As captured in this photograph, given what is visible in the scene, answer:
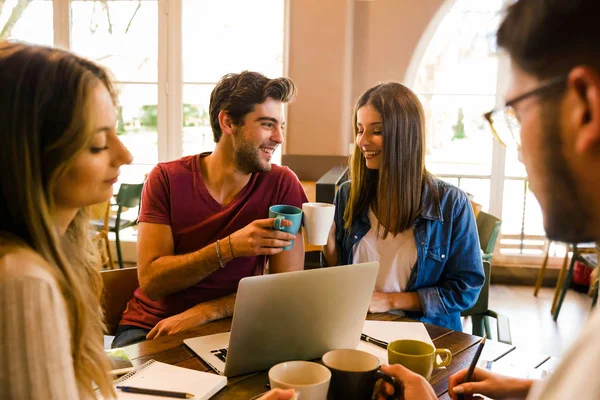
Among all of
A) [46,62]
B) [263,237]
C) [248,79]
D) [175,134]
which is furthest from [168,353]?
[175,134]

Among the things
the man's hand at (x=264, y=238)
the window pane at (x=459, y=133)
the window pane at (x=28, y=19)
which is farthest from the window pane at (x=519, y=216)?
the window pane at (x=28, y=19)

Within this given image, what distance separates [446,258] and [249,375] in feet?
2.88

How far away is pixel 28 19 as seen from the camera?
5.14 metres

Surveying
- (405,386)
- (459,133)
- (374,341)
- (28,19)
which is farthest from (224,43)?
(405,386)

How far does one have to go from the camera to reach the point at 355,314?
4.42 ft

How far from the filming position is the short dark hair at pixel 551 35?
0.58m

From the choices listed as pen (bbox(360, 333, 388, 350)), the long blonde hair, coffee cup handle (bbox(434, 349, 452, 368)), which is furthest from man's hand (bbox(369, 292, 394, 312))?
the long blonde hair

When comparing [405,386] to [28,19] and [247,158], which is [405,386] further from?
[28,19]

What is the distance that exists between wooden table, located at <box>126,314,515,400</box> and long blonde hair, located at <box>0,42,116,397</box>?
37 cm

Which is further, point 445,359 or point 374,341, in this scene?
point 374,341

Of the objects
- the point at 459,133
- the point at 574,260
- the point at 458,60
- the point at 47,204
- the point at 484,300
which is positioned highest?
the point at 458,60

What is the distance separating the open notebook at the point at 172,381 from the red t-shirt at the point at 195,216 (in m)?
0.60

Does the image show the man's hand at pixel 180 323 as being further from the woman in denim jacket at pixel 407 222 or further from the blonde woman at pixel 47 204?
the blonde woman at pixel 47 204

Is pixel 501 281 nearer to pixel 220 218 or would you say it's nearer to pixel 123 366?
pixel 220 218
